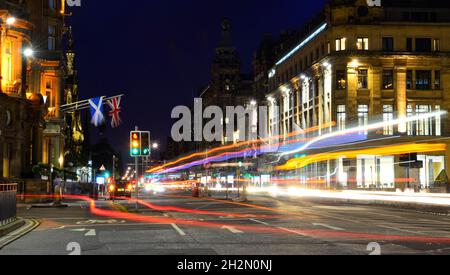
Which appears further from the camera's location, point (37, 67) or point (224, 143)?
point (224, 143)

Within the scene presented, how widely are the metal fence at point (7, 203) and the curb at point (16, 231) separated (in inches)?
12.1

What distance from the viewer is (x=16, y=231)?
20922 millimetres

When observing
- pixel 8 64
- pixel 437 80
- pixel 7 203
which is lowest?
pixel 7 203

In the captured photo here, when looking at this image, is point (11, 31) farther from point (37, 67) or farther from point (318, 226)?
point (318, 226)

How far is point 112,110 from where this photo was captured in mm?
51281

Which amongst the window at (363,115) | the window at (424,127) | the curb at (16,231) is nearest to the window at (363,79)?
the window at (363,115)

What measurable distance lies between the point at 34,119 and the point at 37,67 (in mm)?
6358

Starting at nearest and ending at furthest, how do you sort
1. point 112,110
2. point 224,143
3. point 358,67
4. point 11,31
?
point 11,31 → point 112,110 → point 358,67 → point 224,143

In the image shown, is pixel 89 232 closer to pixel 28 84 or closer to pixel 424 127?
pixel 28 84

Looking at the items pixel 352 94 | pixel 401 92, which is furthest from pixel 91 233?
pixel 401 92

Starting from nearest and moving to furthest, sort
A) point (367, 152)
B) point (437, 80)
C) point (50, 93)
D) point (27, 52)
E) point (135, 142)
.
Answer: point (135, 142)
point (27, 52)
point (367, 152)
point (50, 93)
point (437, 80)

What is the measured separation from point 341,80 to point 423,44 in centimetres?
1162
